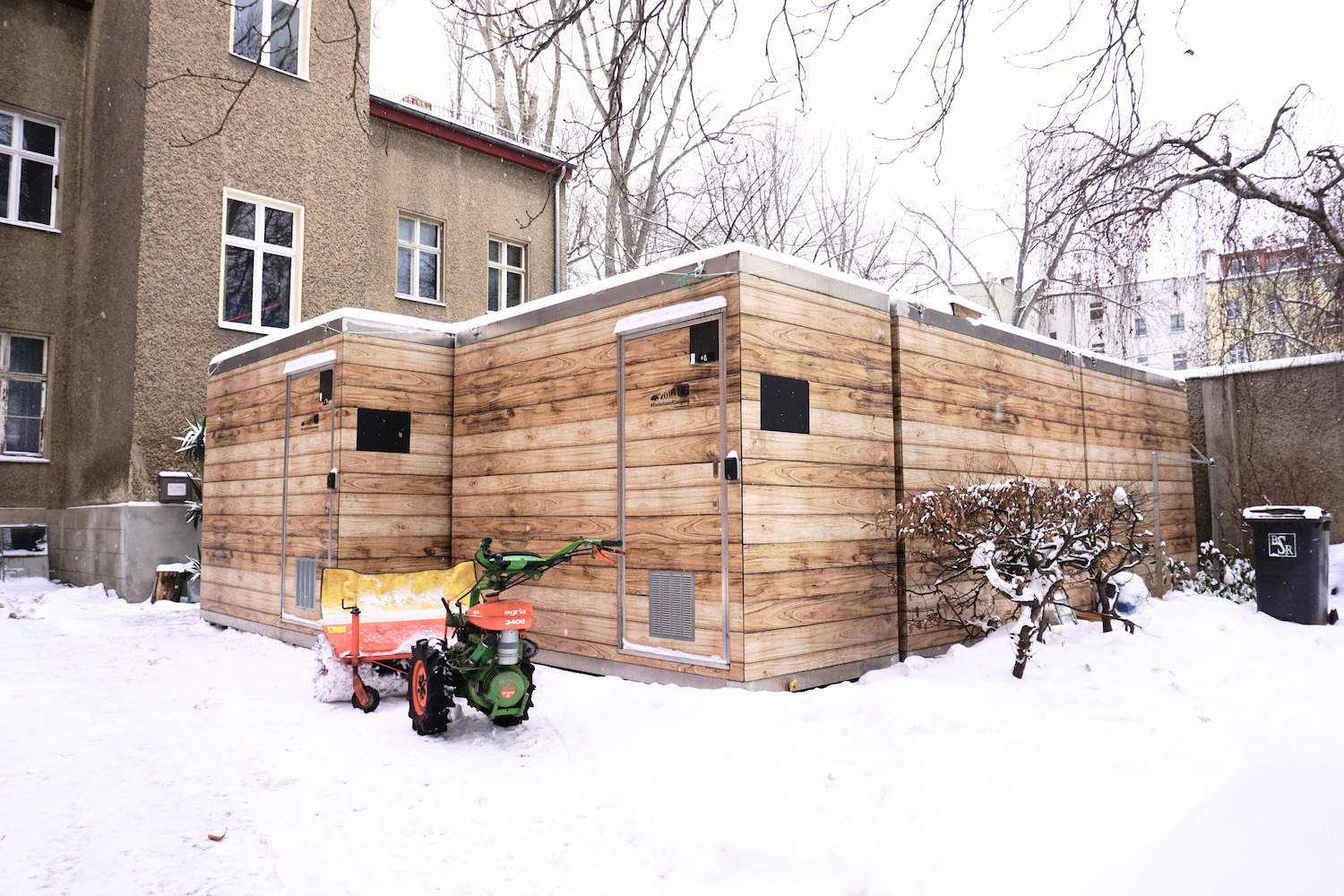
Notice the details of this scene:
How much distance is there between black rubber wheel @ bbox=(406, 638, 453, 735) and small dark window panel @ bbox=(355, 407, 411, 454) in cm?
278

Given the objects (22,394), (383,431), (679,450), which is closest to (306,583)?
(383,431)

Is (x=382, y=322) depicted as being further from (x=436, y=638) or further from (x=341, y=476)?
(x=436, y=638)

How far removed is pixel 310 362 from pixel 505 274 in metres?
8.42

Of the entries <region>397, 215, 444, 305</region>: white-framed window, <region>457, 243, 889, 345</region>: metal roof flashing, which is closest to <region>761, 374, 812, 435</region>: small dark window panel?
<region>457, 243, 889, 345</region>: metal roof flashing

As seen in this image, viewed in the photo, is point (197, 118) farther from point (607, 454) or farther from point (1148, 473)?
point (1148, 473)

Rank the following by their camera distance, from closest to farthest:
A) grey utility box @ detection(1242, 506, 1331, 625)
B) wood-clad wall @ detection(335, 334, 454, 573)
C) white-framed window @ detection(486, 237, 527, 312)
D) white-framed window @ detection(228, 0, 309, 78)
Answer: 1. wood-clad wall @ detection(335, 334, 454, 573)
2. grey utility box @ detection(1242, 506, 1331, 625)
3. white-framed window @ detection(228, 0, 309, 78)
4. white-framed window @ detection(486, 237, 527, 312)

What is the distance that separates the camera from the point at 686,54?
3141 mm

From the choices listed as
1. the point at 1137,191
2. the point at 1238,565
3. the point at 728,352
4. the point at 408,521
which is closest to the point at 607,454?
the point at 728,352

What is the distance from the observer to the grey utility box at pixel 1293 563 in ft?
23.3

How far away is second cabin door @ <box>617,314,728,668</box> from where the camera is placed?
16.9 ft

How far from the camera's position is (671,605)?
5.36m

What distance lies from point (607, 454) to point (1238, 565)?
7.21m

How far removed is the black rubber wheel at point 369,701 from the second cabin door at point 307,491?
187 cm

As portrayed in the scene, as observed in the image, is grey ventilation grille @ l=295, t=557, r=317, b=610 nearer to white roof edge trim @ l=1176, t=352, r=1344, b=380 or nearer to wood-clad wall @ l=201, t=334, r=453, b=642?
wood-clad wall @ l=201, t=334, r=453, b=642
